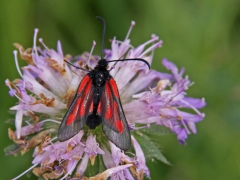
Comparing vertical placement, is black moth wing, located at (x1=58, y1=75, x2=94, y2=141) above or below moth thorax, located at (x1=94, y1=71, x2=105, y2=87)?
below

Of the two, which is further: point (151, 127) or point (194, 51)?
point (194, 51)

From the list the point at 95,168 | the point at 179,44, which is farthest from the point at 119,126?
the point at 179,44

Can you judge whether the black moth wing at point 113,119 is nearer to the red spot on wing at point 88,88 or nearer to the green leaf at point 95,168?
the red spot on wing at point 88,88

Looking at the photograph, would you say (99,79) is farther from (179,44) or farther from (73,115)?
(179,44)

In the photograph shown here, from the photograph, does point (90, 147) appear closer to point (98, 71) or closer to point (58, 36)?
point (98, 71)

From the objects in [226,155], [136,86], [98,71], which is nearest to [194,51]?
[226,155]

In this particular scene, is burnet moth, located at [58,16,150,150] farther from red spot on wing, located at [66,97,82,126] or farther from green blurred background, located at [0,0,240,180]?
green blurred background, located at [0,0,240,180]

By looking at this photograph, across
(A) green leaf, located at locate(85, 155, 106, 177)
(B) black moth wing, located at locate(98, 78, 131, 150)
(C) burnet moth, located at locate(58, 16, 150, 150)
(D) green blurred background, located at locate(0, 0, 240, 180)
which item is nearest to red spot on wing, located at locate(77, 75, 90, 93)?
(C) burnet moth, located at locate(58, 16, 150, 150)
